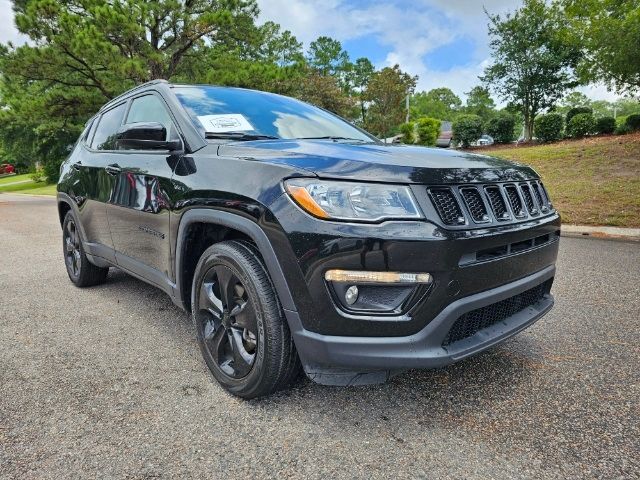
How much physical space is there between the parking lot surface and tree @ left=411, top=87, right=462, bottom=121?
67115mm

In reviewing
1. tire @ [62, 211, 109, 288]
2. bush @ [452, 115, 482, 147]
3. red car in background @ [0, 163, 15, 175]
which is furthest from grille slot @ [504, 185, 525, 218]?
red car in background @ [0, 163, 15, 175]

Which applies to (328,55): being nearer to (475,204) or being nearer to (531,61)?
(531,61)

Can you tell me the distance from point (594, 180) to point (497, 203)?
31.5 feet

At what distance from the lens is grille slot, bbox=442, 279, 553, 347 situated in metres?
1.94

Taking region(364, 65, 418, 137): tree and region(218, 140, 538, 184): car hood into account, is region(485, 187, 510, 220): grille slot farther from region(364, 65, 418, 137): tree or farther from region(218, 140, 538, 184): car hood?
region(364, 65, 418, 137): tree

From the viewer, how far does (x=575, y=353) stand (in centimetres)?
277

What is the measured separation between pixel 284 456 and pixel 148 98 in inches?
99.5

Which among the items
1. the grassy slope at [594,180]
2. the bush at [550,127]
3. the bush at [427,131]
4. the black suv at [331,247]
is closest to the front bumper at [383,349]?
the black suv at [331,247]

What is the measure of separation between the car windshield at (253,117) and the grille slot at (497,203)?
3.78 feet

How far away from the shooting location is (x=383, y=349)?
1813 millimetres

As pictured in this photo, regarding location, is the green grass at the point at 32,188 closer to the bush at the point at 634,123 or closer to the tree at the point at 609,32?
the tree at the point at 609,32

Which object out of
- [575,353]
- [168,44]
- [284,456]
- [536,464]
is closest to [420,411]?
[536,464]

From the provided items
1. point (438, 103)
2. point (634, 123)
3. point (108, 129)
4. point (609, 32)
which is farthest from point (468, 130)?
point (438, 103)

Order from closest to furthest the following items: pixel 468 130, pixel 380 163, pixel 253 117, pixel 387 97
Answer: pixel 380 163
pixel 253 117
pixel 468 130
pixel 387 97
